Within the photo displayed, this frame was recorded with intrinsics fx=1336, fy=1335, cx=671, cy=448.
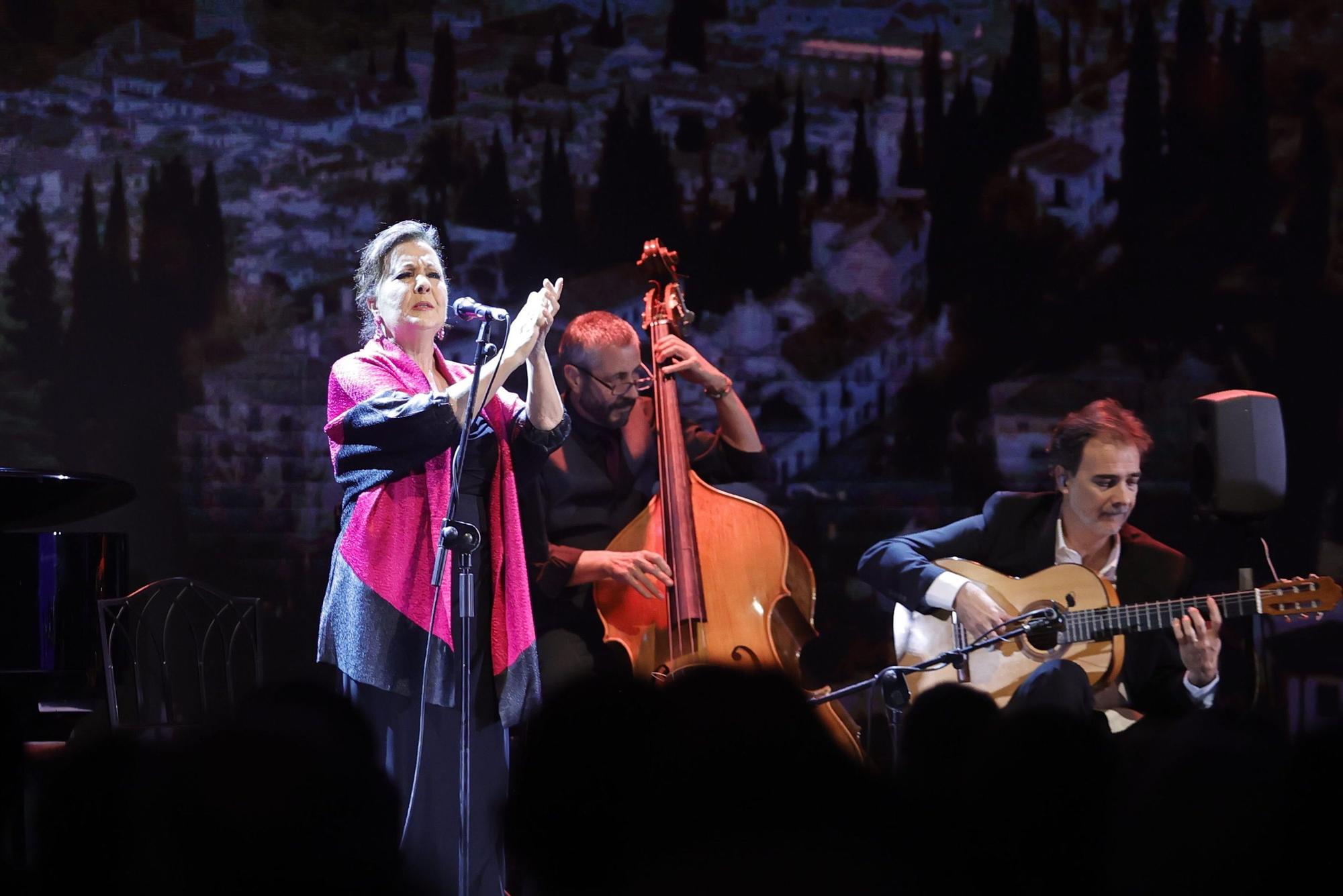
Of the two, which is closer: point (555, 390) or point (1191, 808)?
point (1191, 808)

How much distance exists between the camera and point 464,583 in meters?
2.85

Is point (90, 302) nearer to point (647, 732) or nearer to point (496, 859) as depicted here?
point (496, 859)

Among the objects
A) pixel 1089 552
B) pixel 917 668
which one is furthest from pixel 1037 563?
pixel 917 668

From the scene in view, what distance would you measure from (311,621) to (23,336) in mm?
1569

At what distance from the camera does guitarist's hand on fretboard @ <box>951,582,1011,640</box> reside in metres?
3.79

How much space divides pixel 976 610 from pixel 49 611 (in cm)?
267

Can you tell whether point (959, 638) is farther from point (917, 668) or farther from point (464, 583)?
point (464, 583)

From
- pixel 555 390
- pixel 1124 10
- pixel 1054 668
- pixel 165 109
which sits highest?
pixel 1124 10

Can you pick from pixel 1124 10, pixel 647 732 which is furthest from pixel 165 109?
pixel 647 732

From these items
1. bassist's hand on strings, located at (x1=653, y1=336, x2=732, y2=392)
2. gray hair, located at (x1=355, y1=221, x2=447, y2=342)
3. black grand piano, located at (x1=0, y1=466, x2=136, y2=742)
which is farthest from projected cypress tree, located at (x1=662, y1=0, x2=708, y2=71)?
black grand piano, located at (x1=0, y1=466, x2=136, y2=742)

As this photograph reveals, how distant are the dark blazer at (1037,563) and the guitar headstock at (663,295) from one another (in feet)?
3.12

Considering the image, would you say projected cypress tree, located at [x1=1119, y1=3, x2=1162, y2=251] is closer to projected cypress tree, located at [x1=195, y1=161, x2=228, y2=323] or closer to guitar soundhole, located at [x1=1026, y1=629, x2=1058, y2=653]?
guitar soundhole, located at [x1=1026, y1=629, x2=1058, y2=653]

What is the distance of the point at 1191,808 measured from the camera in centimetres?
150

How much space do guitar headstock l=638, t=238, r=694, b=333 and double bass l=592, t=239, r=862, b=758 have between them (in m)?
0.31
